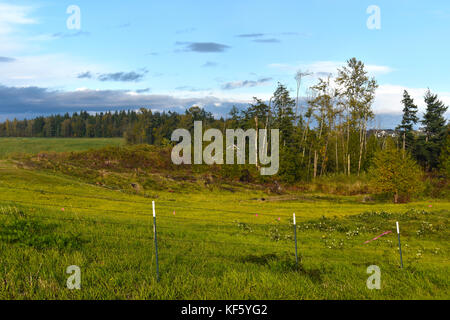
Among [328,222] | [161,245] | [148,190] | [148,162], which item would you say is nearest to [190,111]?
[148,162]

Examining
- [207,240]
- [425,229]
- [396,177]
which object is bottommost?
[425,229]

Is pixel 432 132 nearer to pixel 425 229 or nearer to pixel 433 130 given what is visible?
pixel 433 130

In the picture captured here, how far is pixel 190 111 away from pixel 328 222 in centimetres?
11863

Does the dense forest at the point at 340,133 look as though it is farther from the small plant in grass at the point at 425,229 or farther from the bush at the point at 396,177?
the small plant in grass at the point at 425,229

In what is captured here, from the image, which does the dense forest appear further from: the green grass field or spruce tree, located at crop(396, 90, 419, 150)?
the green grass field

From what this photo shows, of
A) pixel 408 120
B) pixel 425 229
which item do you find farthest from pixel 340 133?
pixel 425 229

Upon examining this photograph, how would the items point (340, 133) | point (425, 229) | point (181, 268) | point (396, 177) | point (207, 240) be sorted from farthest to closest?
point (340, 133) → point (396, 177) → point (425, 229) → point (207, 240) → point (181, 268)

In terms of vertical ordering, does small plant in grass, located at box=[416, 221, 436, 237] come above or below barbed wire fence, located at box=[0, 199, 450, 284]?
below

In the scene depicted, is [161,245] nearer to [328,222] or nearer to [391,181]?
[328,222]

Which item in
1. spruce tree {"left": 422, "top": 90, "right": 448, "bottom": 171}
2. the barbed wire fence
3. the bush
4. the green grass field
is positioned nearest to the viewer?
the green grass field

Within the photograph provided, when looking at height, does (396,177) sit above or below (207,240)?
above

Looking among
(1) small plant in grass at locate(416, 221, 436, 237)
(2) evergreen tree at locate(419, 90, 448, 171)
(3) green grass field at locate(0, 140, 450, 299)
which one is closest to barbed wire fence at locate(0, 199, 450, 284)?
(3) green grass field at locate(0, 140, 450, 299)

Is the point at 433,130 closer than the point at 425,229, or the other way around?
the point at 425,229

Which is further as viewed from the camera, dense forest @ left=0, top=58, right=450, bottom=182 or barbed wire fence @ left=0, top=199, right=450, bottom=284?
dense forest @ left=0, top=58, right=450, bottom=182
